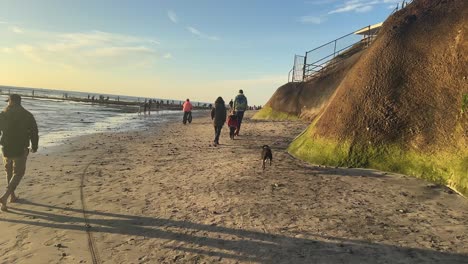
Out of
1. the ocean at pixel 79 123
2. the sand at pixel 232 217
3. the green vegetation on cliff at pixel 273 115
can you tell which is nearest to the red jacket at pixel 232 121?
the sand at pixel 232 217

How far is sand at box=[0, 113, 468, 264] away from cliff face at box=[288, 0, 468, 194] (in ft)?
2.11

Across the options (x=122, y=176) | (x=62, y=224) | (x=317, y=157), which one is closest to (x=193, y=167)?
(x=122, y=176)

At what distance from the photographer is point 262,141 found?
17797 mm

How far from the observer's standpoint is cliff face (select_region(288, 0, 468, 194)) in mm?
9555

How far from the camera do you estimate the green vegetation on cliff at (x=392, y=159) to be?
882 cm

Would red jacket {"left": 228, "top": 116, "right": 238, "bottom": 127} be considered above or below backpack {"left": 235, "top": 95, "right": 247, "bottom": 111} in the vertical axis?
below

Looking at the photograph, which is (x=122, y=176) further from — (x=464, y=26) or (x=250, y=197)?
(x=464, y=26)

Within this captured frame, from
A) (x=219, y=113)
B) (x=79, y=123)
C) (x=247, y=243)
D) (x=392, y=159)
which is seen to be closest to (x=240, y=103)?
(x=219, y=113)

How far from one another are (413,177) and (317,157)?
307cm

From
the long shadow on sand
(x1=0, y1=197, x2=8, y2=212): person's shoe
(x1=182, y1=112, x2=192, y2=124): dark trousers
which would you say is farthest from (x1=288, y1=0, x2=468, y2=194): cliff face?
(x1=182, y1=112, x2=192, y2=124): dark trousers

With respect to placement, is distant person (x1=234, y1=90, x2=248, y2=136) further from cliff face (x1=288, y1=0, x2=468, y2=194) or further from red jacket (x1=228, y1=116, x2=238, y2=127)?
cliff face (x1=288, y1=0, x2=468, y2=194)

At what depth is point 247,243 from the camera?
600 centimetres

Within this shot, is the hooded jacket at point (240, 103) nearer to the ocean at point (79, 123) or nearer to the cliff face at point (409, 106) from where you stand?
the cliff face at point (409, 106)

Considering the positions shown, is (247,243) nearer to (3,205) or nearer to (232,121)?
(3,205)
